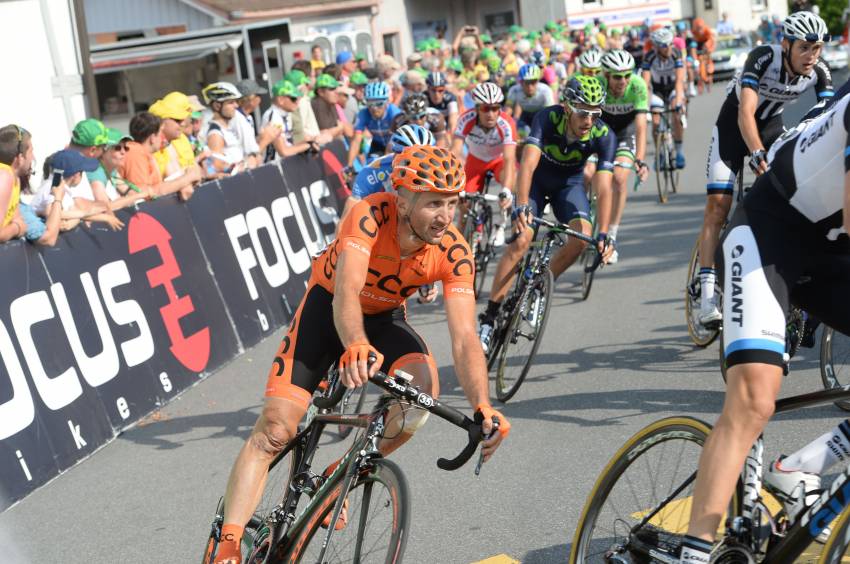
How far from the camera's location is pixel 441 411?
3.87 m

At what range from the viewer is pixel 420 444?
7.12m

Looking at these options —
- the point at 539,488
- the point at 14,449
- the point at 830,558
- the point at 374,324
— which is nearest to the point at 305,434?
the point at 374,324

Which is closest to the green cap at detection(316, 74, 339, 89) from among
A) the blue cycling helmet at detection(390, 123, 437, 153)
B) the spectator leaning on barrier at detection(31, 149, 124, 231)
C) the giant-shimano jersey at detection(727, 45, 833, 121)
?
the spectator leaning on barrier at detection(31, 149, 124, 231)

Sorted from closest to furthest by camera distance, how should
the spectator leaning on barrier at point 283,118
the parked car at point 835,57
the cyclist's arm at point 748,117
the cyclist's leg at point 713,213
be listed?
the cyclist's arm at point 748,117
the cyclist's leg at point 713,213
the spectator leaning on barrier at point 283,118
the parked car at point 835,57

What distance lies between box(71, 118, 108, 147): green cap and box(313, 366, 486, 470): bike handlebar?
21.3 ft

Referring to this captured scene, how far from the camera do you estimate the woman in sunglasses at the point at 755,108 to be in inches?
289

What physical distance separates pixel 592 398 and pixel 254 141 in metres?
6.43

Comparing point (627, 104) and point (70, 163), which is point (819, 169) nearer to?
point (70, 163)

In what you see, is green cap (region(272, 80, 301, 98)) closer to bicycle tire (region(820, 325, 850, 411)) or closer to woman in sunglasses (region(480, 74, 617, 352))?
woman in sunglasses (region(480, 74, 617, 352))

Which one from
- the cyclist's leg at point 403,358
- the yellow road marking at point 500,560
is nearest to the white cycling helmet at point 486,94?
the cyclist's leg at point 403,358

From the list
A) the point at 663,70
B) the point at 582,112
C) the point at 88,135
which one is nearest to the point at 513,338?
the point at 582,112

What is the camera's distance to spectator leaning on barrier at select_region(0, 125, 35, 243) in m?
7.29

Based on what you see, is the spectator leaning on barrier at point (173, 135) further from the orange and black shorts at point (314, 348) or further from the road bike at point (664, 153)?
the road bike at point (664, 153)

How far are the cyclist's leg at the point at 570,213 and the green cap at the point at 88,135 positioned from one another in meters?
3.90
